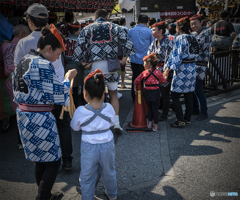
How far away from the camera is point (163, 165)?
11.2 feet

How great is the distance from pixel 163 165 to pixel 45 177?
1.63 meters

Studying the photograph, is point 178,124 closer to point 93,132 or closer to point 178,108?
point 178,108

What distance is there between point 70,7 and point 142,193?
5.83 metres

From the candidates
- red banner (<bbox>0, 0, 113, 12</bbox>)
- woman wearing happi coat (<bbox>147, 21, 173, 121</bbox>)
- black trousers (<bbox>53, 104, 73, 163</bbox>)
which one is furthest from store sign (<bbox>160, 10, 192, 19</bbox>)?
black trousers (<bbox>53, 104, 73, 163</bbox>)

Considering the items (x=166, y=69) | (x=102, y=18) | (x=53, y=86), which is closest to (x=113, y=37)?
(x=102, y=18)

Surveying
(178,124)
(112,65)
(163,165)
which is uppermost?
(112,65)

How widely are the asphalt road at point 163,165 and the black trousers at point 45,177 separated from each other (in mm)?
412

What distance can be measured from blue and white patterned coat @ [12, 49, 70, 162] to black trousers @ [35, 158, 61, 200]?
11 centimetres

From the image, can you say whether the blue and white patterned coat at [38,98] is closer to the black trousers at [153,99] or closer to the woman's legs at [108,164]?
the woman's legs at [108,164]

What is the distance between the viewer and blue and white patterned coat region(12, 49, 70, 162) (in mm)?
2229

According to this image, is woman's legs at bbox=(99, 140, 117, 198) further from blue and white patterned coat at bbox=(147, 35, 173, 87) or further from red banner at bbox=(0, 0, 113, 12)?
red banner at bbox=(0, 0, 113, 12)

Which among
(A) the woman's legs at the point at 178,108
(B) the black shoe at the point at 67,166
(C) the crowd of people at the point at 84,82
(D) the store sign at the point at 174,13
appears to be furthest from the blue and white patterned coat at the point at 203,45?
(D) the store sign at the point at 174,13

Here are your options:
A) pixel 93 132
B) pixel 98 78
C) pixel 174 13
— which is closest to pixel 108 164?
pixel 93 132

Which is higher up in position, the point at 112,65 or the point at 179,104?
the point at 112,65
